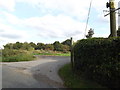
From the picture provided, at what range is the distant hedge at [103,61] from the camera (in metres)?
6.82

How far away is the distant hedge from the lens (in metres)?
6.82

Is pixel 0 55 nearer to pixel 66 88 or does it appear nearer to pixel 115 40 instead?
pixel 66 88

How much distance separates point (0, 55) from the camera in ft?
92.2

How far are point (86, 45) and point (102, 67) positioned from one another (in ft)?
6.80

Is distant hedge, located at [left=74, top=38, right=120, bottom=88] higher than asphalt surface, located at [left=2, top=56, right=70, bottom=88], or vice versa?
distant hedge, located at [left=74, top=38, right=120, bottom=88]

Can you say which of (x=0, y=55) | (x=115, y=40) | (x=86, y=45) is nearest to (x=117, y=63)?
(x=115, y=40)

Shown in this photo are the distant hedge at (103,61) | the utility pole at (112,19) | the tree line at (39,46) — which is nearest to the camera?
the distant hedge at (103,61)

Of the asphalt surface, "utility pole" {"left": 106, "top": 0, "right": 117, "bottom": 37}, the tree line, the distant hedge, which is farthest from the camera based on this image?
the tree line

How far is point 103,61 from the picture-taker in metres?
7.57

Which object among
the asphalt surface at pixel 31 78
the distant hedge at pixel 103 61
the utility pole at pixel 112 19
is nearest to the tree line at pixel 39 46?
the asphalt surface at pixel 31 78

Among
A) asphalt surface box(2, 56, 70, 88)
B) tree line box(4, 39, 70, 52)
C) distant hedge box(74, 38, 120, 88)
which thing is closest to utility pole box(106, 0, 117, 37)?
distant hedge box(74, 38, 120, 88)

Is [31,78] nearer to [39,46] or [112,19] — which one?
[112,19]

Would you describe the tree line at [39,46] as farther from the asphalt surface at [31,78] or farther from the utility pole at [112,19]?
the utility pole at [112,19]

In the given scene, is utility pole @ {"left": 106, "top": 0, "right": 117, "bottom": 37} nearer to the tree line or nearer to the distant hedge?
the distant hedge
